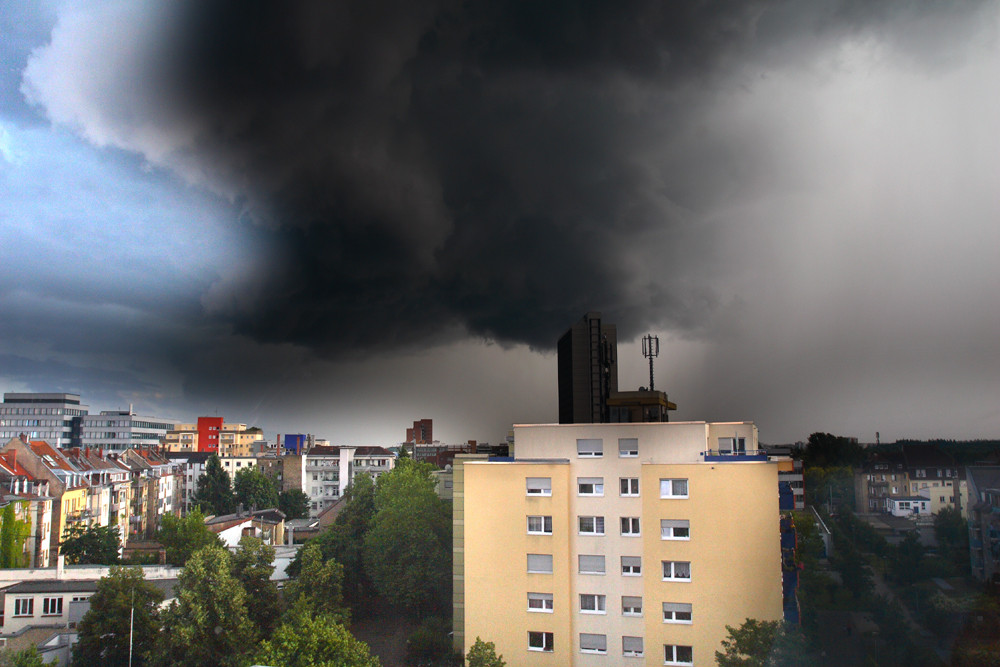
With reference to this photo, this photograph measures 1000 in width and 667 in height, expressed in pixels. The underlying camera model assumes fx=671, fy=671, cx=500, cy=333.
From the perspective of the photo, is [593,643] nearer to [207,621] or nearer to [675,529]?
Answer: [675,529]

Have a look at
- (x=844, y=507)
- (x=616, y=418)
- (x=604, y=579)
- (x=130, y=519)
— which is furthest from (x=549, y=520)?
(x=130, y=519)

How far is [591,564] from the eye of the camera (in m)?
7.43

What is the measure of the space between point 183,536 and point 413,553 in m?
5.62

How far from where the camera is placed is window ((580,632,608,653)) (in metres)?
7.27

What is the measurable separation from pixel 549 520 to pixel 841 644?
4.07m

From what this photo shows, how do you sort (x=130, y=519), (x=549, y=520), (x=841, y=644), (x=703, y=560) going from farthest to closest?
(x=130, y=519) → (x=841, y=644) → (x=549, y=520) → (x=703, y=560)

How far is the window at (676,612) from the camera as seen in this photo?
278 inches

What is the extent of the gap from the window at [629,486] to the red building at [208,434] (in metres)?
35.5

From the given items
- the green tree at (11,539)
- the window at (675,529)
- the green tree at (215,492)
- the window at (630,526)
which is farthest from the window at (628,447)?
the green tree at (215,492)

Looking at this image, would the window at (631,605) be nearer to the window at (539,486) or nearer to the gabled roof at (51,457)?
the window at (539,486)

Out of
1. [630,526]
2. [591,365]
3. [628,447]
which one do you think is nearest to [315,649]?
[630,526]

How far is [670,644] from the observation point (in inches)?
278

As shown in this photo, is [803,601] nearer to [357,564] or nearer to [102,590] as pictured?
[357,564]

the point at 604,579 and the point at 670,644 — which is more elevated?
the point at 604,579
